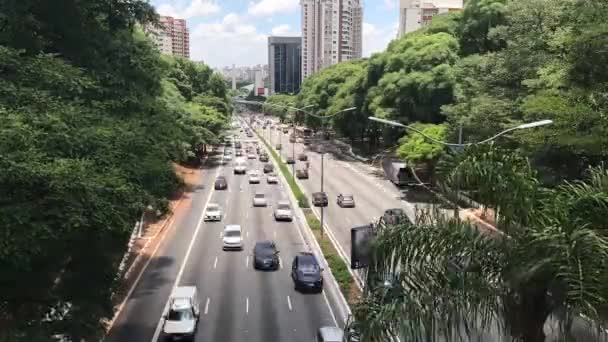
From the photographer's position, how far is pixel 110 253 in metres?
16.2

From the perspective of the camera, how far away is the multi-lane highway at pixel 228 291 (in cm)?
2162

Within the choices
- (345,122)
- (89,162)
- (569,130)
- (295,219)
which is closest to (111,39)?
(89,162)

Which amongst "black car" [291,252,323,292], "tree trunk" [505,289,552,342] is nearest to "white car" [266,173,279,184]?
"black car" [291,252,323,292]

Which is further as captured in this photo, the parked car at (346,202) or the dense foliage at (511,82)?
the parked car at (346,202)

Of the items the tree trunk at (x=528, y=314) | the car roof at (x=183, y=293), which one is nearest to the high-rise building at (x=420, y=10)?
the car roof at (x=183, y=293)

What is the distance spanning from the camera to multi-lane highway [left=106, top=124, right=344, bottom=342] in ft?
70.9

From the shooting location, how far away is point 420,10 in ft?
472

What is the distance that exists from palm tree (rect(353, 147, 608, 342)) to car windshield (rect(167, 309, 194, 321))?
41.8ft

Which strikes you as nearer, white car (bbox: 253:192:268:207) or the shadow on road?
the shadow on road

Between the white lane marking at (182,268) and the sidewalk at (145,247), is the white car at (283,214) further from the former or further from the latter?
the sidewalk at (145,247)

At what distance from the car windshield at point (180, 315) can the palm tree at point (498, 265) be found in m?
12.7

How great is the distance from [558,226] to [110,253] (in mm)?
11985

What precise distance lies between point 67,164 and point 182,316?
976 cm

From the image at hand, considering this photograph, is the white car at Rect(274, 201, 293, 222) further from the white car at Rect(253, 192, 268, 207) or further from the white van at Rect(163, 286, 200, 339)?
the white van at Rect(163, 286, 200, 339)
